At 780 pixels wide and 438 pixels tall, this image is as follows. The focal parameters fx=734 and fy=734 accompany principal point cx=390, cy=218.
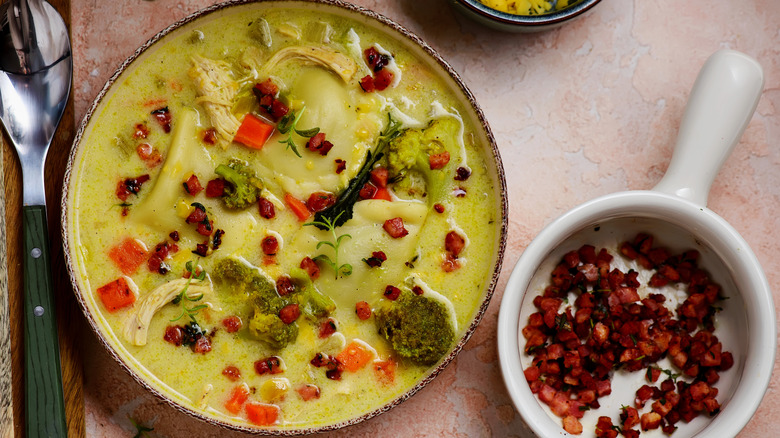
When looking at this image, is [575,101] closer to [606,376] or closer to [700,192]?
[700,192]

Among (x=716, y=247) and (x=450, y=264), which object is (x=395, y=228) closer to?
(x=450, y=264)

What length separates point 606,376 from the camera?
317 centimetres

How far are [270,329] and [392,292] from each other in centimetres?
51

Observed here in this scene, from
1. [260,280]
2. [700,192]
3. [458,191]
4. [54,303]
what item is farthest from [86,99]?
[700,192]

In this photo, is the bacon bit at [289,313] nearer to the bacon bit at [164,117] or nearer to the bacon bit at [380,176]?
the bacon bit at [380,176]

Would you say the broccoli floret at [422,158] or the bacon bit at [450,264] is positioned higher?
the broccoli floret at [422,158]

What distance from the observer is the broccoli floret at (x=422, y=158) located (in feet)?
9.71

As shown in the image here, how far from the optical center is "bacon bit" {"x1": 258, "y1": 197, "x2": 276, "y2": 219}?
2996 mm

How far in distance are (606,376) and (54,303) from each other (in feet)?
7.74

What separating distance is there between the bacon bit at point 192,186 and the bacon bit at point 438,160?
0.94 metres

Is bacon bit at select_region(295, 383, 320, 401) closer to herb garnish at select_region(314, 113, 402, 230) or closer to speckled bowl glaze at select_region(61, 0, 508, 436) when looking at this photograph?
speckled bowl glaze at select_region(61, 0, 508, 436)

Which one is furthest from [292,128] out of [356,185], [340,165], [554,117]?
[554,117]

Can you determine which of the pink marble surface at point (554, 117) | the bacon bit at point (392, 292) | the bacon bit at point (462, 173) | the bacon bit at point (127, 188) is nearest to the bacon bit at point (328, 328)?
the bacon bit at point (392, 292)

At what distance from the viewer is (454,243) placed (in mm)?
3004
